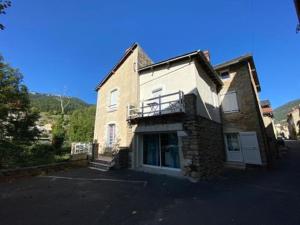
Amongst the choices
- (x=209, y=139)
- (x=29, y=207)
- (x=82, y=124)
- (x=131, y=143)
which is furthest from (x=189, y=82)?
(x=82, y=124)

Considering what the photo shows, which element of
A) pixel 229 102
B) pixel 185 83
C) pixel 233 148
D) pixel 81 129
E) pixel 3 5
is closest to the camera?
pixel 3 5

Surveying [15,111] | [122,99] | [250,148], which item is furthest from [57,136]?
[250,148]

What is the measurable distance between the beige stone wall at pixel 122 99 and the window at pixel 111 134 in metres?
0.32

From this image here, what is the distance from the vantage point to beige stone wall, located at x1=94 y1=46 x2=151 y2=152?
1077cm

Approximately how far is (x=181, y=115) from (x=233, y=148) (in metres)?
6.02

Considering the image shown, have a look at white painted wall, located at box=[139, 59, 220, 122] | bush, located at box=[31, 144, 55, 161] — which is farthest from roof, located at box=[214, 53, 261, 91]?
bush, located at box=[31, 144, 55, 161]

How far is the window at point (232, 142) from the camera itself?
432 inches

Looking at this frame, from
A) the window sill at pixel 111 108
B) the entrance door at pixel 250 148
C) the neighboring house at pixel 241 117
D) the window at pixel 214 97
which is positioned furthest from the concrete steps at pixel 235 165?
the window sill at pixel 111 108

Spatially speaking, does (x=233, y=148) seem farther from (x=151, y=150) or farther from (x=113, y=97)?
(x=113, y=97)

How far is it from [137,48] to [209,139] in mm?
8343

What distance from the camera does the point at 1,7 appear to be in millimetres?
3896

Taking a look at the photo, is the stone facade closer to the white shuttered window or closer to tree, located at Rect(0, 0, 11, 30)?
the white shuttered window

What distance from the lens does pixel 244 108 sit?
10.9 meters

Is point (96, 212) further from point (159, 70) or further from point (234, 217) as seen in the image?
point (159, 70)
